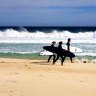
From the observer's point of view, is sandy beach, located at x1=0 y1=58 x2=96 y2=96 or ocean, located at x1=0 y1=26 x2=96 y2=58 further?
ocean, located at x1=0 y1=26 x2=96 y2=58

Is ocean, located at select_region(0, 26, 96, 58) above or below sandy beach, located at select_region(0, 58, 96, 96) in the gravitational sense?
below

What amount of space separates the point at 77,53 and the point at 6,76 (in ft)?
52.0

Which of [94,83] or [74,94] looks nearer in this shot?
[74,94]

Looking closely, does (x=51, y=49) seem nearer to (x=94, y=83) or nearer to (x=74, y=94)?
(x=94, y=83)

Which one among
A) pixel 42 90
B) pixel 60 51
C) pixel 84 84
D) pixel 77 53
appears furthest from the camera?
pixel 77 53

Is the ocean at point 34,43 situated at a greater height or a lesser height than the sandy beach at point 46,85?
lesser

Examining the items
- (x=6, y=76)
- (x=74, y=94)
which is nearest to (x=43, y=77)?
(x=6, y=76)

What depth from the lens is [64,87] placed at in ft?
37.0

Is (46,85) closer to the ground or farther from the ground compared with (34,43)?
farther from the ground

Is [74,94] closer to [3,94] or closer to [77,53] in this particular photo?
[3,94]

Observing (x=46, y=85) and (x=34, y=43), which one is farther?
(x=34, y=43)

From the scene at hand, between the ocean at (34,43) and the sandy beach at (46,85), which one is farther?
the ocean at (34,43)

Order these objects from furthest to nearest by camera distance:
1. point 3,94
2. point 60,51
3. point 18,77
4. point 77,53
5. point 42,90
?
point 77,53
point 60,51
point 18,77
point 42,90
point 3,94

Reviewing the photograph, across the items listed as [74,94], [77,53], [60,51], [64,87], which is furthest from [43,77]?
[77,53]
